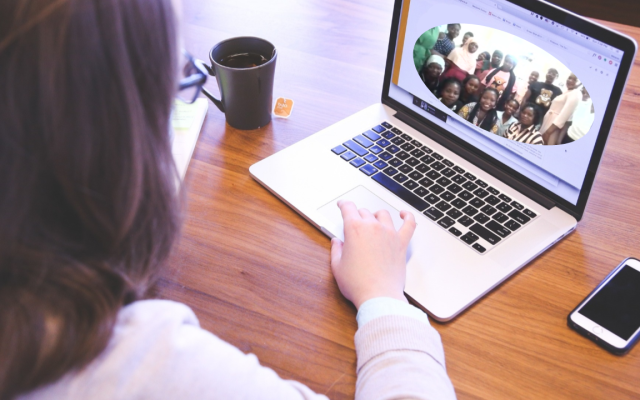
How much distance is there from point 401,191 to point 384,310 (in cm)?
25

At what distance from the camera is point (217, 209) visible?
2.72 ft

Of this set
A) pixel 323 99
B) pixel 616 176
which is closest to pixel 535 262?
pixel 616 176

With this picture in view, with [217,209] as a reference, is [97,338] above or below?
above

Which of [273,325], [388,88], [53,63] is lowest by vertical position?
[273,325]

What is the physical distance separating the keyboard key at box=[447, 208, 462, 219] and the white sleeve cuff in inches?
7.6

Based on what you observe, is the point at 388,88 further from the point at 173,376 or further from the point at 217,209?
the point at 173,376

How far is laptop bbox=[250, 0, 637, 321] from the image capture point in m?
0.70

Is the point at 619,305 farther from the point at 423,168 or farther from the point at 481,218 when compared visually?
the point at 423,168

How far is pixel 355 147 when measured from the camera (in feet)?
3.04

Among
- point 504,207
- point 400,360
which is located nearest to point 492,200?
point 504,207

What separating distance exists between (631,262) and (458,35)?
416 mm

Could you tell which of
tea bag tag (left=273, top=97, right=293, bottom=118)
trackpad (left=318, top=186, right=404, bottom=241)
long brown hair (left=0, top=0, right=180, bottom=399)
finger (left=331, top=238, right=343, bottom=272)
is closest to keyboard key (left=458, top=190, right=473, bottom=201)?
trackpad (left=318, top=186, right=404, bottom=241)

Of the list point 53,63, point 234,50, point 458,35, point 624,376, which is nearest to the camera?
point 53,63

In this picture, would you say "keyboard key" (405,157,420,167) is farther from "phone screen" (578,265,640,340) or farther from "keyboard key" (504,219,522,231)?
"phone screen" (578,265,640,340)
